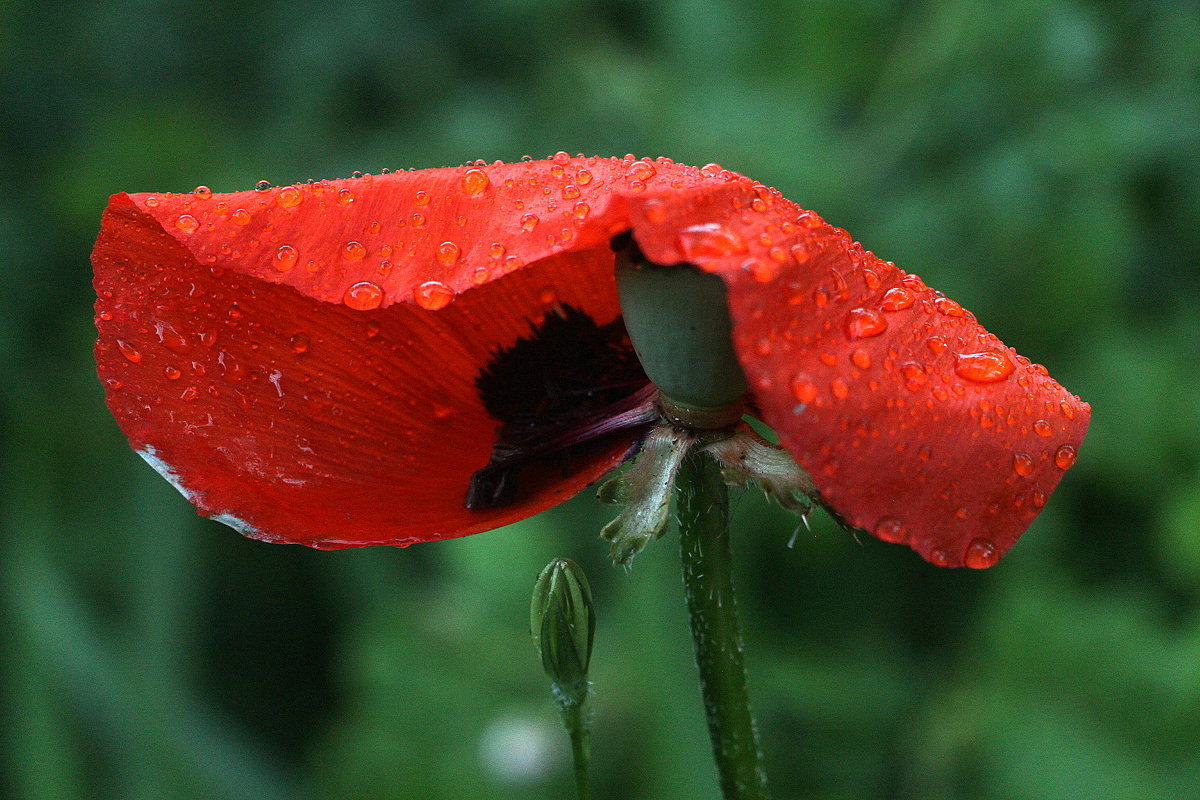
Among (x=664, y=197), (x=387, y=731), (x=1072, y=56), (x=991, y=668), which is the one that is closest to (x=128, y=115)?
(x=387, y=731)

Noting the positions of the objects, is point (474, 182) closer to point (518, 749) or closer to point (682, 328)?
point (682, 328)

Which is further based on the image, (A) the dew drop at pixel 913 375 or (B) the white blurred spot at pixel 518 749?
A: (B) the white blurred spot at pixel 518 749

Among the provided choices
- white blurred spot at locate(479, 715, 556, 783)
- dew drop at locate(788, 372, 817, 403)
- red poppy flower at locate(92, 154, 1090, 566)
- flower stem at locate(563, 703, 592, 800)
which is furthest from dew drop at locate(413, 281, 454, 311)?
white blurred spot at locate(479, 715, 556, 783)

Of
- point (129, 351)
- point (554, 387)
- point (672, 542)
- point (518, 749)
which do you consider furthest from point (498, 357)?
point (518, 749)

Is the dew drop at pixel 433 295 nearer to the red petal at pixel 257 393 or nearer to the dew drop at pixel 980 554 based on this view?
the red petal at pixel 257 393

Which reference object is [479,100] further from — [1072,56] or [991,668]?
[991,668]

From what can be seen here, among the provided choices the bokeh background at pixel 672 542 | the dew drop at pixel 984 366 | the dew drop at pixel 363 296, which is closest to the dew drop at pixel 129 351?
the dew drop at pixel 363 296

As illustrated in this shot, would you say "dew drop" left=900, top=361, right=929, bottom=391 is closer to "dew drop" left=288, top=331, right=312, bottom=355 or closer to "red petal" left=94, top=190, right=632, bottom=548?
"red petal" left=94, top=190, right=632, bottom=548
